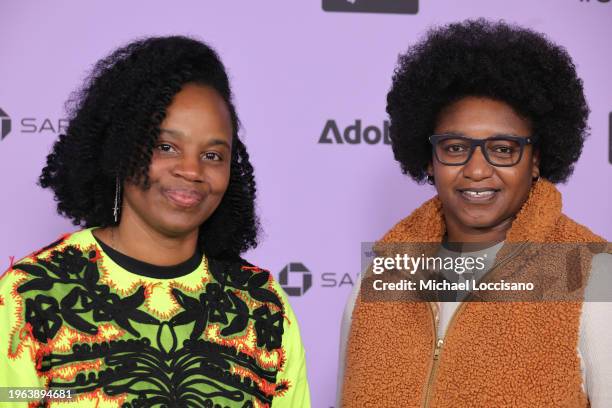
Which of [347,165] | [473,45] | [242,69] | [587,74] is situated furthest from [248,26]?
[587,74]

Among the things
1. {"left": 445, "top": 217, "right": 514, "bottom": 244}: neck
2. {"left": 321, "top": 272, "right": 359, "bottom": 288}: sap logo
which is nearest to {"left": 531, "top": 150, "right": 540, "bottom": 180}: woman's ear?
{"left": 445, "top": 217, "right": 514, "bottom": 244}: neck

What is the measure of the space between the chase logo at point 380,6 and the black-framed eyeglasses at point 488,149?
0.93 metres

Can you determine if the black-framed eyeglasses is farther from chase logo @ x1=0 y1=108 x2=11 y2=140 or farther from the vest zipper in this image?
chase logo @ x1=0 y1=108 x2=11 y2=140

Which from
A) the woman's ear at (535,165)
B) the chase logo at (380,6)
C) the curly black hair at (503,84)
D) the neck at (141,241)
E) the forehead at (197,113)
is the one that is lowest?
the neck at (141,241)

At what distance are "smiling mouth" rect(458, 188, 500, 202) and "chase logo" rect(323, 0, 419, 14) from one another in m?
1.02

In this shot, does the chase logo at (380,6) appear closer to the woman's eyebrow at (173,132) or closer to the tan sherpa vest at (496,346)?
the tan sherpa vest at (496,346)

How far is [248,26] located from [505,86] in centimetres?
104

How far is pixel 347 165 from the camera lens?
8.43 feet

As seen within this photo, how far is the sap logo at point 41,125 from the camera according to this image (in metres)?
2.45

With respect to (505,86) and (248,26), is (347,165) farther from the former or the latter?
(505,86)

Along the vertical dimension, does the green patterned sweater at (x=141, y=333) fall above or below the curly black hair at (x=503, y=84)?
below

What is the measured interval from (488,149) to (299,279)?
99cm

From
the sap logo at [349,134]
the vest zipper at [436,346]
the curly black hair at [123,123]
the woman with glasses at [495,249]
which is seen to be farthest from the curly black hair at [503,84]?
the sap logo at [349,134]

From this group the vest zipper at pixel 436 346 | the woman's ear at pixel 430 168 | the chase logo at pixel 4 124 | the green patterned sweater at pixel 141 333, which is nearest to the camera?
the green patterned sweater at pixel 141 333
